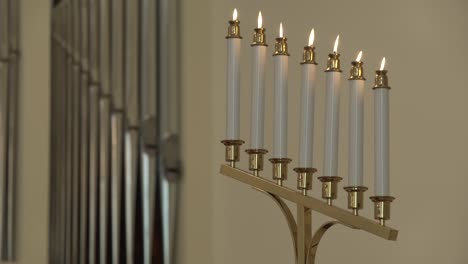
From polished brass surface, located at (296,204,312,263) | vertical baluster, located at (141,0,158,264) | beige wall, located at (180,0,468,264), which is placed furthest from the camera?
vertical baluster, located at (141,0,158,264)

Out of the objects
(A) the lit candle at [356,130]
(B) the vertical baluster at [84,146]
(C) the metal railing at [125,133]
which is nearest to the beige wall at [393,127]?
(C) the metal railing at [125,133]

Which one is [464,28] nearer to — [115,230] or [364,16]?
[364,16]

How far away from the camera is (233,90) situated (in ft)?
6.54

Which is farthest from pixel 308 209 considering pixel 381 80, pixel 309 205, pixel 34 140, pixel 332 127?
pixel 34 140

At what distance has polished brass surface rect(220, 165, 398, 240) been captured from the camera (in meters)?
1.84

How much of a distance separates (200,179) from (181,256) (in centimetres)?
24

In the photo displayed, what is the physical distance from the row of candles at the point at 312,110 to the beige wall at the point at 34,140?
1.72 metres

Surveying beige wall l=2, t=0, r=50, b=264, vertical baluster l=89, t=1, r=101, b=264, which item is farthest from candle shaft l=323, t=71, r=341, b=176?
beige wall l=2, t=0, r=50, b=264

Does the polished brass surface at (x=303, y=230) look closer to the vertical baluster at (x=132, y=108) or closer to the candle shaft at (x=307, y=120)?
the candle shaft at (x=307, y=120)

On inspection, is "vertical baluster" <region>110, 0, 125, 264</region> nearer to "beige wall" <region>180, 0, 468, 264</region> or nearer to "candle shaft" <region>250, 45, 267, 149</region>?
"beige wall" <region>180, 0, 468, 264</region>

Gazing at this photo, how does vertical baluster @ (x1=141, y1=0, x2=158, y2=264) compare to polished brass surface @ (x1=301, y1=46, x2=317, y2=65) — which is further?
vertical baluster @ (x1=141, y1=0, x2=158, y2=264)

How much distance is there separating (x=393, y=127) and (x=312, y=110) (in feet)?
2.22

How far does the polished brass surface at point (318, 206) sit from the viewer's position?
72.4 inches

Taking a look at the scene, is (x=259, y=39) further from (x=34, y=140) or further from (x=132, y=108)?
(x=34, y=140)
